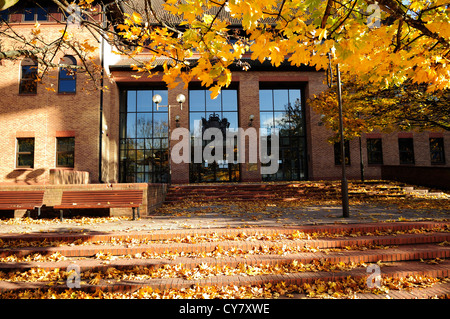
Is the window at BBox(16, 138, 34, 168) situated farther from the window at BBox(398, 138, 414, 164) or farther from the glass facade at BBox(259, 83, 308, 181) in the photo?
the window at BBox(398, 138, 414, 164)

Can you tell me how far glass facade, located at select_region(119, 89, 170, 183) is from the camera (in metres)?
20.1

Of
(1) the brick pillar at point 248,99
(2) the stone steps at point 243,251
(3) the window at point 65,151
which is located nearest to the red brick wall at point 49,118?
(3) the window at point 65,151

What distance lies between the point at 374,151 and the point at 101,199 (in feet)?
66.8

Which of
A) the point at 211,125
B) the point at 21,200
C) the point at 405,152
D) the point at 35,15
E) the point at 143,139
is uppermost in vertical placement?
the point at 35,15

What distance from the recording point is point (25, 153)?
16.5 meters

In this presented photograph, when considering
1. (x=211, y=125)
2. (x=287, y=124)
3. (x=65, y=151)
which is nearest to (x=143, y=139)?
(x=65, y=151)

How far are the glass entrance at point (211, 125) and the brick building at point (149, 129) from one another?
0.08m

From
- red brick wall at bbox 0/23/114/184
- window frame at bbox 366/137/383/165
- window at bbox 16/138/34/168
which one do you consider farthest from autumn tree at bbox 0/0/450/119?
window frame at bbox 366/137/383/165

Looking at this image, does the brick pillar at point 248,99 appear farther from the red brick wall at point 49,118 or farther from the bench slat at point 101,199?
the bench slat at point 101,199

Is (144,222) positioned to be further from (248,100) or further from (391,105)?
(248,100)

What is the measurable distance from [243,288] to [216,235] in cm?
198

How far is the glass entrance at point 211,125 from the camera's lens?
20.2m

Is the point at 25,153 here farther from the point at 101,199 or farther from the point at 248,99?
the point at 248,99
